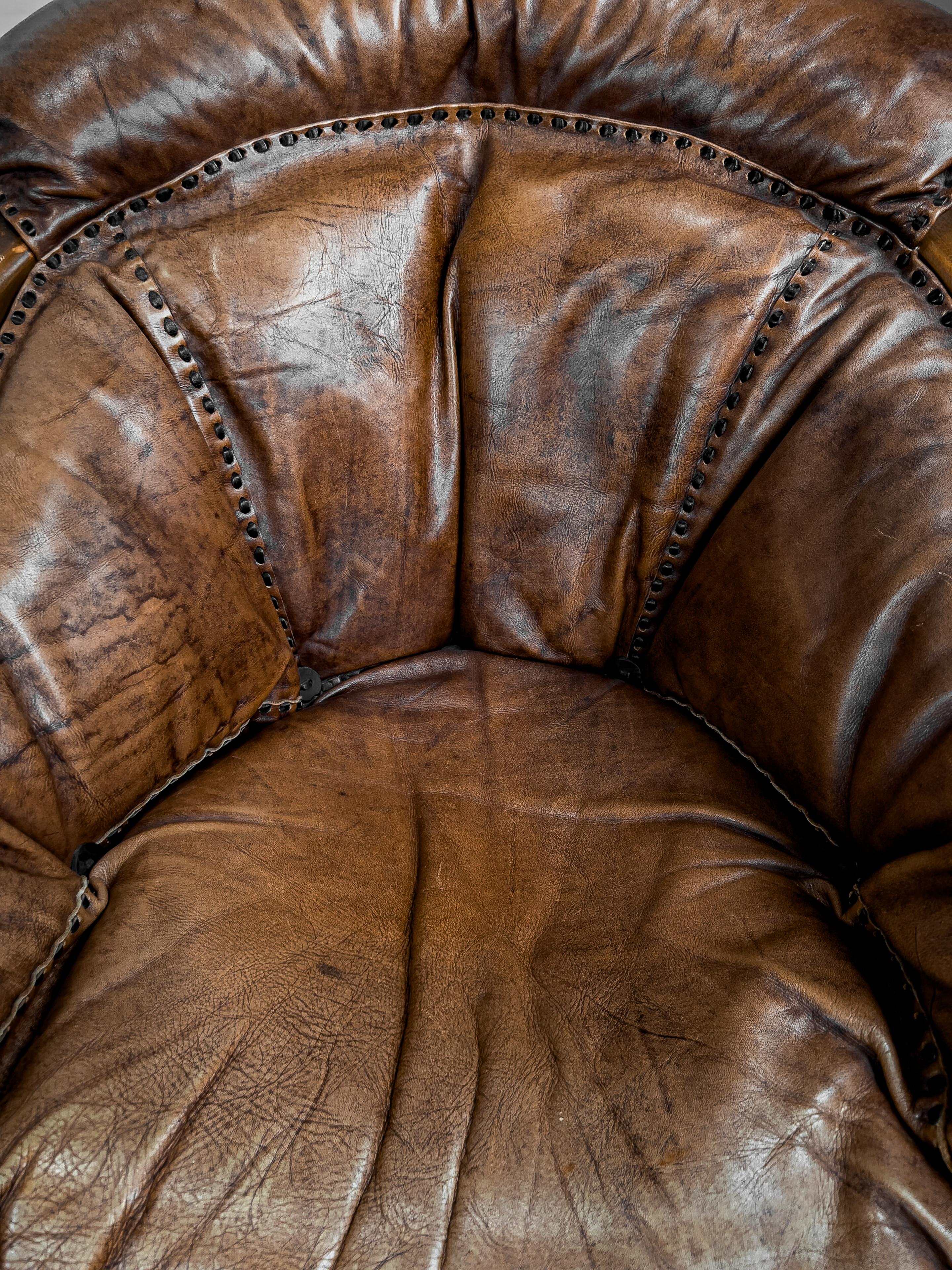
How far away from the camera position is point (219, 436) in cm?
88

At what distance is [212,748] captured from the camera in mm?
923

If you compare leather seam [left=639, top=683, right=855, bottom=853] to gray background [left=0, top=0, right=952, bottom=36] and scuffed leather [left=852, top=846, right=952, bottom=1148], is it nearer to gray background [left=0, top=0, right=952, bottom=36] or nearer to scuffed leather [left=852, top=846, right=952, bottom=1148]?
scuffed leather [left=852, top=846, right=952, bottom=1148]

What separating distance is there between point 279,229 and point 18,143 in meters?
0.21

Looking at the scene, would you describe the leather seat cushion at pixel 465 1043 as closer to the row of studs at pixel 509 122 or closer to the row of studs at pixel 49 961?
the row of studs at pixel 49 961

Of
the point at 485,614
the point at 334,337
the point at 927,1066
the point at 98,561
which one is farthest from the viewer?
the point at 485,614

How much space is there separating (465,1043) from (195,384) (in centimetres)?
58

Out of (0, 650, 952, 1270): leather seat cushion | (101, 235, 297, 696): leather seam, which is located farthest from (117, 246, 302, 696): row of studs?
(0, 650, 952, 1270): leather seat cushion

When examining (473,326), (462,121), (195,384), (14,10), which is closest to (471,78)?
(462,121)

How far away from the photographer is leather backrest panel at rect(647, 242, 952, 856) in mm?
747

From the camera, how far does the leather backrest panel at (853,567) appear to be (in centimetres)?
75

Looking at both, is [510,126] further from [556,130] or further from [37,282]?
[37,282]

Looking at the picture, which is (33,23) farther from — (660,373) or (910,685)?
(910,685)

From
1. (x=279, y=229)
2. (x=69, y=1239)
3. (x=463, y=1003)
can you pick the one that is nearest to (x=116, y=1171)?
(x=69, y=1239)

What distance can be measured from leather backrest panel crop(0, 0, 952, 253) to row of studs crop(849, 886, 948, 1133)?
23.0 inches
